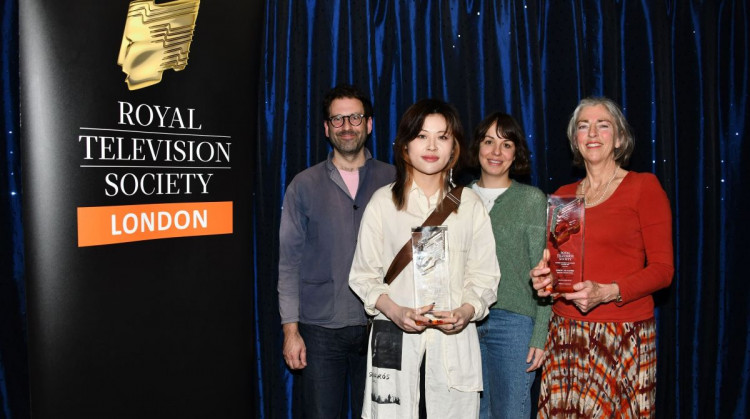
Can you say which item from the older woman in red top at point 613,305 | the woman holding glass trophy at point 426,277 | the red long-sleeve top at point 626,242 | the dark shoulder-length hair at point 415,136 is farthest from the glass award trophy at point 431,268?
the red long-sleeve top at point 626,242

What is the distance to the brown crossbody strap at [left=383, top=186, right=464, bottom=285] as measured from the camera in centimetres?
183

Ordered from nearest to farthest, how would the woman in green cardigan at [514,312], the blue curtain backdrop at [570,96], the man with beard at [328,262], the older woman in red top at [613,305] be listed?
the older woman in red top at [613,305]
the woman in green cardigan at [514,312]
the man with beard at [328,262]
the blue curtain backdrop at [570,96]

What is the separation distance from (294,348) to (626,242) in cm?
142

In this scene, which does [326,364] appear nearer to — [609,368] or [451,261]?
[451,261]

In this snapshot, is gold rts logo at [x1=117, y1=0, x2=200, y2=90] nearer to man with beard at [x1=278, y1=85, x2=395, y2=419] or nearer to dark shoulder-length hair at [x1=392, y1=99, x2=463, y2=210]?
man with beard at [x1=278, y1=85, x2=395, y2=419]

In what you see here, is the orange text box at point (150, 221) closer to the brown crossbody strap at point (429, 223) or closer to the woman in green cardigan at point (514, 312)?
the brown crossbody strap at point (429, 223)

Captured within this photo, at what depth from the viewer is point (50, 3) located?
1.81 meters

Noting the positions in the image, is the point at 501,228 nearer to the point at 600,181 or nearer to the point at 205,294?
the point at 600,181

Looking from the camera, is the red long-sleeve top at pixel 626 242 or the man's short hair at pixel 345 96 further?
the man's short hair at pixel 345 96

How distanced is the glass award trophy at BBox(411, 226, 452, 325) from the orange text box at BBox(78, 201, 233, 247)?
106 centimetres

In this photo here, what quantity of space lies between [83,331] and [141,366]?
0.29 m

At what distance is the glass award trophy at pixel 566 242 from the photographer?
184 centimetres

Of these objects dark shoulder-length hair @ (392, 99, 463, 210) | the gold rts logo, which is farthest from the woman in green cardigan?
the gold rts logo

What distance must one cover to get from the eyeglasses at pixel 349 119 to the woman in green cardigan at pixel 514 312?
61 centimetres
